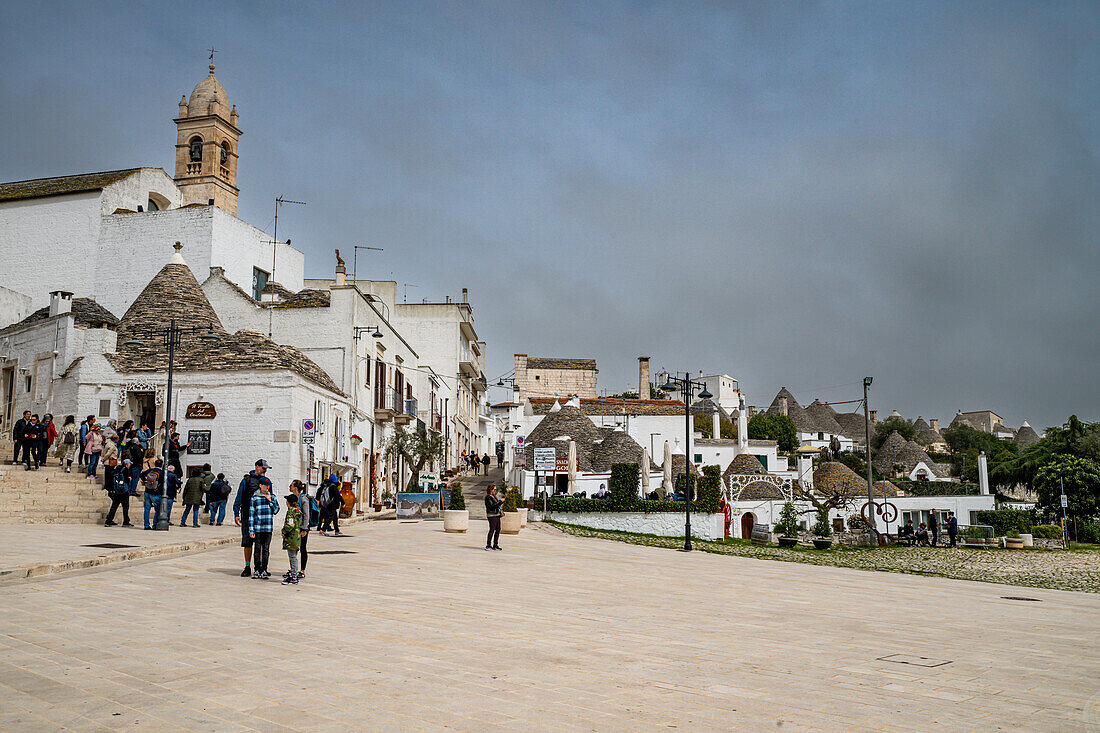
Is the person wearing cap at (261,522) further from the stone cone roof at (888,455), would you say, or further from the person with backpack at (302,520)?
the stone cone roof at (888,455)

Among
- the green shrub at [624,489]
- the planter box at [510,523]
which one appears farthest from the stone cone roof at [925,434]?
the planter box at [510,523]

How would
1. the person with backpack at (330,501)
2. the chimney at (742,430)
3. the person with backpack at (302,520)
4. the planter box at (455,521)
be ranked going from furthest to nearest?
the chimney at (742,430)
the planter box at (455,521)
the person with backpack at (330,501)
the person with backpack at (302,520)

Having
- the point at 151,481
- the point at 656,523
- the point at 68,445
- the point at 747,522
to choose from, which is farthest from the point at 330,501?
the point at 747,522

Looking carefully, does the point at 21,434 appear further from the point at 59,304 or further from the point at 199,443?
the point at 59,304

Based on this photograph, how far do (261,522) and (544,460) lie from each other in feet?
62.8

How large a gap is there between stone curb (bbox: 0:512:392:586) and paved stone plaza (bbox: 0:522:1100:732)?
344mm

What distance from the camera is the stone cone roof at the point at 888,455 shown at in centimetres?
7962

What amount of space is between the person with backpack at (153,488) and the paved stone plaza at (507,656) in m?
4.75

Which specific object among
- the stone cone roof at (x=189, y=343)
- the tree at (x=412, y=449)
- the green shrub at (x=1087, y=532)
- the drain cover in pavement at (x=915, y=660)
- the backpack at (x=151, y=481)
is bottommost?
the green shrub at (x=1087, y=532)

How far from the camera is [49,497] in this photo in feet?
65.3

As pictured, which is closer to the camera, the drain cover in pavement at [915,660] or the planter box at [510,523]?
the drain cover in pavement at [915,660]

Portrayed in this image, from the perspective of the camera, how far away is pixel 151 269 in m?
35.9

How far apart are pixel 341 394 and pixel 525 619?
2217 centimetres

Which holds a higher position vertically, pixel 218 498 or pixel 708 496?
pixel 218 498
